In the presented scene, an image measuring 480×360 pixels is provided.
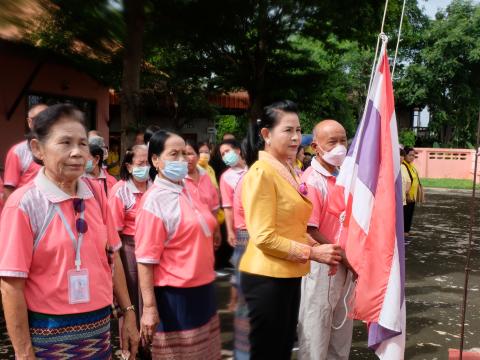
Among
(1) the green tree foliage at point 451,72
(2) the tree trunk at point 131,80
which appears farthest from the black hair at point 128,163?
(1) the green tree foliage at point 451,72

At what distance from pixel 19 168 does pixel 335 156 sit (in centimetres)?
244

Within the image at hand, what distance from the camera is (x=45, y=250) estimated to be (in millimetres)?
1877

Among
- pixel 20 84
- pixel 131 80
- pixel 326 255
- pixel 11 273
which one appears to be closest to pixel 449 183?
pixel 20 84

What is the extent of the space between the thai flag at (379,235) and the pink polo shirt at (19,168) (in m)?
2.46

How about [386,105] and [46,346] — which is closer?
[46,346]

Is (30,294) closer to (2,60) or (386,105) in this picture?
(386,105)

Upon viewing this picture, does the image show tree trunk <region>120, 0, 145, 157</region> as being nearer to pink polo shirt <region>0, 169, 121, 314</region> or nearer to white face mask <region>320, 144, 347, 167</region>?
white face mask <region>320, 144, 347, 167</region>

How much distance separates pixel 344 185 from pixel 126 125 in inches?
164

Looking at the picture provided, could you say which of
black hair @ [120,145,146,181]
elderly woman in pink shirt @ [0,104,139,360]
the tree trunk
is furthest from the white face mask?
the tree trunk

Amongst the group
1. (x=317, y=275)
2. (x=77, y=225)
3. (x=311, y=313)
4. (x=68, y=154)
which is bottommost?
(x=311, y=313)

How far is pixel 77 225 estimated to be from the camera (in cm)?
196

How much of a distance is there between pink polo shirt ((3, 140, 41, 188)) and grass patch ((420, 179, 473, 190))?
21.9 metres

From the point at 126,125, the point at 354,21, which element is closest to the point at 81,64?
the point at 126,125

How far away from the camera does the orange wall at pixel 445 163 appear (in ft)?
88.3
